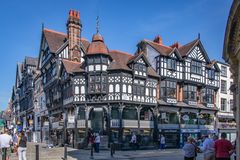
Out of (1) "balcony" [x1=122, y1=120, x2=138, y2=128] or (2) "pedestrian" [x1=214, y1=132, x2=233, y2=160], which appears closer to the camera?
(2) "pedestrian" [x1=214, y1=132, x2=233, y2=160]

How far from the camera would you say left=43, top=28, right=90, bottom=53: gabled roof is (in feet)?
128

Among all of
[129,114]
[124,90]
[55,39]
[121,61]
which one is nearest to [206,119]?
[129,114]

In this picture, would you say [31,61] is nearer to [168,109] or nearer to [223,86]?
[168,109]

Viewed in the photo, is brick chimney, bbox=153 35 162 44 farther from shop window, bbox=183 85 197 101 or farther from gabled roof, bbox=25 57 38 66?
gabled roof, bbox=25 57 38 66

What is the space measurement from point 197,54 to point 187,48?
69.0 inches

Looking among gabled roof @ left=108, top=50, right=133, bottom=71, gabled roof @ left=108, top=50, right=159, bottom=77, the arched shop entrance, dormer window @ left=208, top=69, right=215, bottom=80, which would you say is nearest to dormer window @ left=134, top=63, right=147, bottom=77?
gabled roof @ left=108, top=50, right=159, bottom=77

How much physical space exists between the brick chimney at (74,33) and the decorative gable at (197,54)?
14184mm

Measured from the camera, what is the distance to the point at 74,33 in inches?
1502

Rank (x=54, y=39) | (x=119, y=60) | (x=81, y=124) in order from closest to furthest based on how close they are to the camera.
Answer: (x=81, y=124) → (x=119, y=60) → (x=54, y=39)

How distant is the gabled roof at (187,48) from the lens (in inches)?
1506

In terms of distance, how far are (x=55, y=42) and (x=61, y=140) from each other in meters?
12.8

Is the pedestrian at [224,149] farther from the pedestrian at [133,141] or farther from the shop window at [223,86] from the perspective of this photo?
the shop window at [223,86]

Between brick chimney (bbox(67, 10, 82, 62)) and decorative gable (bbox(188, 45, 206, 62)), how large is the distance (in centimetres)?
1418

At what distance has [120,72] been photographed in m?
31.9
